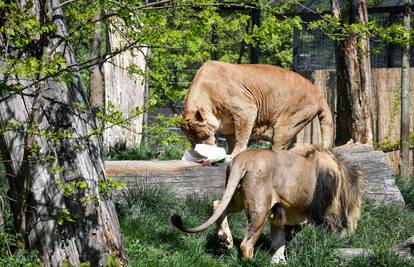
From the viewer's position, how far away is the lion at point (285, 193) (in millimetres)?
7227

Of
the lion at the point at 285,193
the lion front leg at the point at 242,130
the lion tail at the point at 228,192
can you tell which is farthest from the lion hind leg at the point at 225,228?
the lion front leg at the point at 242,130

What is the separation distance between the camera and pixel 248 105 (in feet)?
35.1

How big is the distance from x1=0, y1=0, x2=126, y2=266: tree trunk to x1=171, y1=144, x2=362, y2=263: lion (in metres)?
0.81

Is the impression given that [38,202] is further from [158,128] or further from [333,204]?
[333,204]

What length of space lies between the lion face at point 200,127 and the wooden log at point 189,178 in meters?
0.51

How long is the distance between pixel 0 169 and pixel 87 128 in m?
2.87

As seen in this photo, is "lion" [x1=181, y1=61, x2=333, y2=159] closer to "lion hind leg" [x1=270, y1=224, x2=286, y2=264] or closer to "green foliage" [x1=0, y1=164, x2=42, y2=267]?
"lion hind leg" [x1=270, y1=224, x2=286, y2=264]

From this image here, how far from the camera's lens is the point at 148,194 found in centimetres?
878

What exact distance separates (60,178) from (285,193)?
Result: 2.34m

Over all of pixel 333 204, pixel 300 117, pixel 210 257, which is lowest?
pixel 210 257

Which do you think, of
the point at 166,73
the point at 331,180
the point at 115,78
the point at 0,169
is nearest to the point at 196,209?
the point at 331,180

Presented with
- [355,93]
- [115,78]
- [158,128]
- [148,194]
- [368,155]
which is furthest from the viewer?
[115,78]

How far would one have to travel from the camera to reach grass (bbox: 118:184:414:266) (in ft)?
24.1

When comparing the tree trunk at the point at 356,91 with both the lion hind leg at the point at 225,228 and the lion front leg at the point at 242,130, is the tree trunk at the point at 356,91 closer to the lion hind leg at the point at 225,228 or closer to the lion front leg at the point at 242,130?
the lion front leg at the point at 242,130
